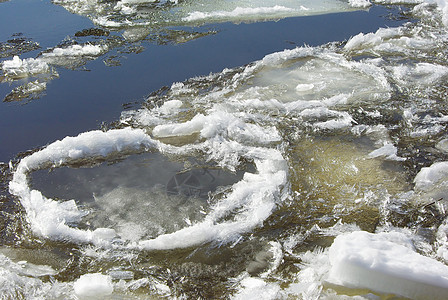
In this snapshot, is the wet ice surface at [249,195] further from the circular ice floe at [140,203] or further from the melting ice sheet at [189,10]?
the melting ice sheet at [189,10]

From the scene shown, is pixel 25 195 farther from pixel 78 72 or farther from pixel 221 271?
pixel 78 72

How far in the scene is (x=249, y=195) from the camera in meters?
3.22

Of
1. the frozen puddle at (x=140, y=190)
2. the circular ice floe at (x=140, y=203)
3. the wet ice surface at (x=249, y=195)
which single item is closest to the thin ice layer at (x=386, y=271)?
the wet ice surface at (x=249, y=195)

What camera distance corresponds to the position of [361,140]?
3898 mm

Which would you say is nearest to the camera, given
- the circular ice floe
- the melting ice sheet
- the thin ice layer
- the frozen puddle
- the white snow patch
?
the thin ice layer

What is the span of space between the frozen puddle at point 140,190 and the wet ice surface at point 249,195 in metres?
0.01

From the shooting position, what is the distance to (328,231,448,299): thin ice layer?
87.5 inches

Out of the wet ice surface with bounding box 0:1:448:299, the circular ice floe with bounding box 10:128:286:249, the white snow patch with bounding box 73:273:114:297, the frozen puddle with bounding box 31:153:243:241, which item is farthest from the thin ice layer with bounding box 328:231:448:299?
the white snow patch with bounding box 73:273:114:297

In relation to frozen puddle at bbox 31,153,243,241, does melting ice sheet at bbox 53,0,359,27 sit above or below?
above

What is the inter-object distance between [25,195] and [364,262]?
2841mm

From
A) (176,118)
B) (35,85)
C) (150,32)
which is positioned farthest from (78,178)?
(150,32)

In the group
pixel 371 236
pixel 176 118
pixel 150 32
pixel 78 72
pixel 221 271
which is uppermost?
A: pixel 150 32

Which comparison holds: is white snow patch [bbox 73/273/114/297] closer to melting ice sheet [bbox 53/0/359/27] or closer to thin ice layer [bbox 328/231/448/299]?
thin ice layer [bbox 328/231/448/299]

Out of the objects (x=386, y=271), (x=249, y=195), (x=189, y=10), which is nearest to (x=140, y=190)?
(x=249, y=195)
